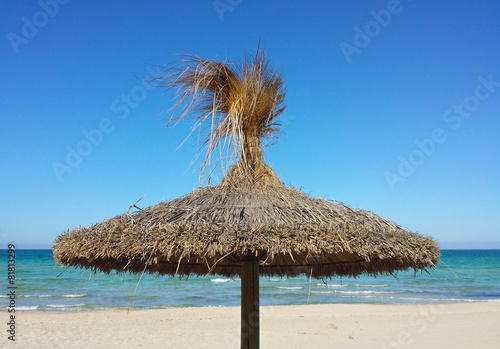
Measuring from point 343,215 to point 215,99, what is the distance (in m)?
1.61

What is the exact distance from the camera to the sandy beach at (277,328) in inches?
355

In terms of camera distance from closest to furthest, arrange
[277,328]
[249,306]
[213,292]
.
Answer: [249,306] → [277,328] → [213,292]

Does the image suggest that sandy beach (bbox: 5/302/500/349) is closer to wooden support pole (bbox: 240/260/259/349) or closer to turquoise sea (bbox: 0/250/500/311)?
turquoise sea (bbox: 0/250/500/311)

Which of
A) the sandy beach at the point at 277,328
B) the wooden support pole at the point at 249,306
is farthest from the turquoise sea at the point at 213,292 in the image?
the wooden support pole at the point at 249,306

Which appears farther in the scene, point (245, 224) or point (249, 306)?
point (249, 306)

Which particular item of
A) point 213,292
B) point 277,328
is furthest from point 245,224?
point 213,292

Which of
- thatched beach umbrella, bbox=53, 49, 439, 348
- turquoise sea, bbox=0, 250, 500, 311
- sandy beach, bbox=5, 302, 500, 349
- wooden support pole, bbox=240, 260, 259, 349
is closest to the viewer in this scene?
thatched beach umbrella, bbox=53, 49, 439, 348

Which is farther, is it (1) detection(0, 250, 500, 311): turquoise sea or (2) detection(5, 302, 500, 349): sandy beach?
(1) detection(0, 250, 500, 311): turquoise sea

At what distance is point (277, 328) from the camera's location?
34.7 ft

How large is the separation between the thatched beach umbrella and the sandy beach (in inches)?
220

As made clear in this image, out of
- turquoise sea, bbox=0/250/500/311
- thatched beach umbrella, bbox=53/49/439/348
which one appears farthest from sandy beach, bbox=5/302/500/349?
thatched beach umbrella, bbox=53/49/439/348

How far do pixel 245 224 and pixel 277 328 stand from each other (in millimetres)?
8703

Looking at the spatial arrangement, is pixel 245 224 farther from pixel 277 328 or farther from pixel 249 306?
pixel 277 328

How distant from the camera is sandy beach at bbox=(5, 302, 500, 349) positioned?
902 cm
